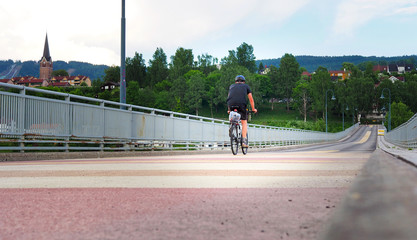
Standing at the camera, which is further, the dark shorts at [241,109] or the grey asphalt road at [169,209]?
the dark shorts at [241,109]

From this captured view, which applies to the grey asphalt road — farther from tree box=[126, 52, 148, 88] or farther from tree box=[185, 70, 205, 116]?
tree box=[126, 52, 148, 88]

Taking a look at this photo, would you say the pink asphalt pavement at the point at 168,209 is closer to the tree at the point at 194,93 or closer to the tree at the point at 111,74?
the tree at the point at 194,93

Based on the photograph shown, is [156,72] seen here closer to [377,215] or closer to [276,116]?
[276,116]

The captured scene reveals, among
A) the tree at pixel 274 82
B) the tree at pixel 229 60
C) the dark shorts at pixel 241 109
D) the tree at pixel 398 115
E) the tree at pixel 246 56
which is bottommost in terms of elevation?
the dark shorts at pixel 241 109

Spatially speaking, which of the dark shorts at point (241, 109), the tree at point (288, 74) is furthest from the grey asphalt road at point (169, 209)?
the tree at point (288, 74)

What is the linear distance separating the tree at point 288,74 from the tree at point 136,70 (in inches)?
1793

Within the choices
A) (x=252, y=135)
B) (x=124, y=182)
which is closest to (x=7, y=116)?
(x=124, y=182)

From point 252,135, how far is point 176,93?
308 feet

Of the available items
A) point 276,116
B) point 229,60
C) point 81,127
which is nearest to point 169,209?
point 81,127

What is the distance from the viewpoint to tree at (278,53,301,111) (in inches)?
5256

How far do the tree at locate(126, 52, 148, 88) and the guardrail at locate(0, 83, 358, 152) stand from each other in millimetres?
125584

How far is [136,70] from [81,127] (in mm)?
133899

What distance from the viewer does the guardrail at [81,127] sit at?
444 inches

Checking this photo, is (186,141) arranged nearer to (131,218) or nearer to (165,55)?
(131,218)
